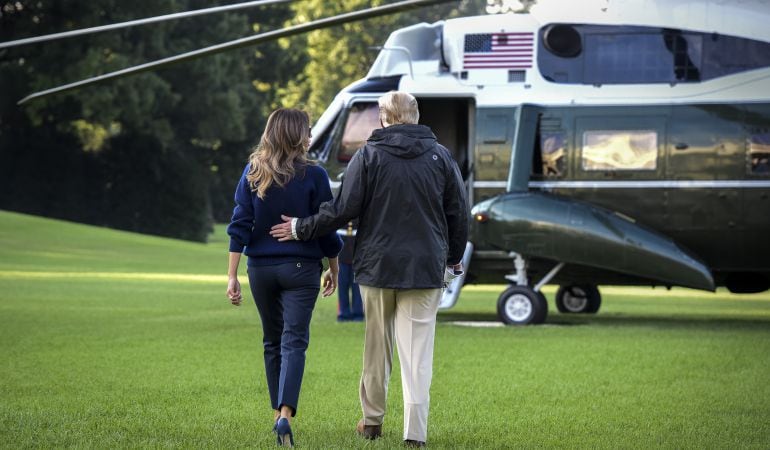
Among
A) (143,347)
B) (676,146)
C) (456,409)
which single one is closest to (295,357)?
(456,409)

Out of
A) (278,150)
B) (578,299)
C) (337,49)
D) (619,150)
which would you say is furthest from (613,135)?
(337,49)

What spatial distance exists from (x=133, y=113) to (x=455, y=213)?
39.6 m

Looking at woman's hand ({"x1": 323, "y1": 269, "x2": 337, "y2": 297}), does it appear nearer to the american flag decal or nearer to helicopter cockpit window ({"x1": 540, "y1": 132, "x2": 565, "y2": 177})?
helicopter cockpit window ({"x1": 540, "y1": 132, "x2": 565, "y2": 177})

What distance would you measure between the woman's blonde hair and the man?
249 millimetres

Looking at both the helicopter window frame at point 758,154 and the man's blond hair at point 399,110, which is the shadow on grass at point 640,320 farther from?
the man's blond hair at point 399,110

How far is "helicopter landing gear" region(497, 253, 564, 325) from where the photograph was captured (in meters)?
16.2

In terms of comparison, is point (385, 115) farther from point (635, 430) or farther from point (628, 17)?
point (628, 17)

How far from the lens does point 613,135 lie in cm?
1585

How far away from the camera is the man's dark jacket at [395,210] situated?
710cm

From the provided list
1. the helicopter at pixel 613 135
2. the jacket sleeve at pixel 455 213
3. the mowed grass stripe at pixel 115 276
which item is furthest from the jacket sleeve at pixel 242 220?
the mowed grass stripe at pixel 115 276

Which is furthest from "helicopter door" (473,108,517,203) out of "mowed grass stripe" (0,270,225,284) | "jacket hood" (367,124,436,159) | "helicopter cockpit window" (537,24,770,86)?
"mowed grass stripe" (0,270,225,284)

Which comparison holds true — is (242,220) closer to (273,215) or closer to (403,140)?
(273,215)

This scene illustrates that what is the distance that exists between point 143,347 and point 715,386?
5.49 metres

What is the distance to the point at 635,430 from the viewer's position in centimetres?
815
